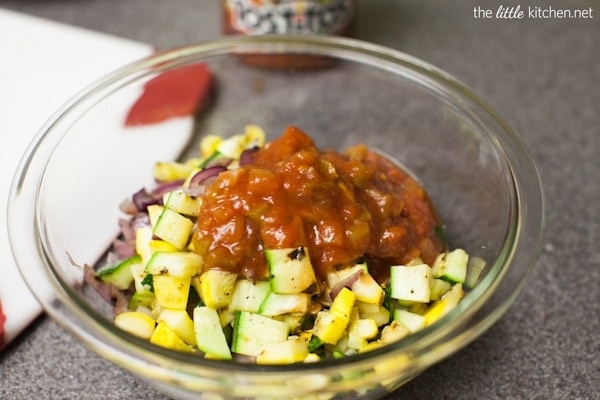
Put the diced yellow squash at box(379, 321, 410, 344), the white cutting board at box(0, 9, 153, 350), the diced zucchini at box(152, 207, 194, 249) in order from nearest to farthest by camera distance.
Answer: the diced yellow squash at box(379, 321, 410, 344) → the diced zucchini at box(152, 207, 194, 249) → the white cutting board at box(0, 9, 153, 350)

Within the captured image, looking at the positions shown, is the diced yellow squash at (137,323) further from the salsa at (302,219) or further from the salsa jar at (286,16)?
the salsa jar at (286,16)

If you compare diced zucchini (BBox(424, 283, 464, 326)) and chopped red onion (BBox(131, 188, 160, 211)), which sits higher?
chopped red onion (BBox(131, 188, 160, 211))

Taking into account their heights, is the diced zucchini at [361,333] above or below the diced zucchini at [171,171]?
below

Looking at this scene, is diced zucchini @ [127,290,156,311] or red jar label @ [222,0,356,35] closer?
diced zucchini @ [127,290,156,311]

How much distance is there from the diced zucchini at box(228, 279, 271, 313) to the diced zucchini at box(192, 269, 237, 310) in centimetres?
1

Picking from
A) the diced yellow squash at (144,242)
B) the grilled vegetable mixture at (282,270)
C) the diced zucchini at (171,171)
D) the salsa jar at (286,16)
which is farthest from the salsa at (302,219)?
the salsa jar at (286,16)

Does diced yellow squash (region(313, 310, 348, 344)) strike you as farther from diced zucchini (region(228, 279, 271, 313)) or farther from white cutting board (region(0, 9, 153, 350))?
white cutting board (region(0, 9, 153, 350))

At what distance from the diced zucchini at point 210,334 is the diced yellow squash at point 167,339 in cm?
3

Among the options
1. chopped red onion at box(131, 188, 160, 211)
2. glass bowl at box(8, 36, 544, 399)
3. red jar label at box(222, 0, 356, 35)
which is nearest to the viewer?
glass bowl at box(8, 36, 544, 399)

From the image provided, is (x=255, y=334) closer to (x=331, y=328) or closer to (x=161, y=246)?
(x=331, y=328)

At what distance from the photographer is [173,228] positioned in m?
1.16

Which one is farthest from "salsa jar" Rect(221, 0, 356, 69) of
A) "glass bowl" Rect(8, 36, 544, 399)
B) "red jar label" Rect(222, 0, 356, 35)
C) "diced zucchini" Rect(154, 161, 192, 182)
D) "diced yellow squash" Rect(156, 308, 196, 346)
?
"diced yellow squash" Rect(156, 308, 196, 346)

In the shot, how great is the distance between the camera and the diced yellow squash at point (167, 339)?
1.05 metres

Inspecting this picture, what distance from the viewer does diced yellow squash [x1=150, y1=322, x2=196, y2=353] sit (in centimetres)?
105
